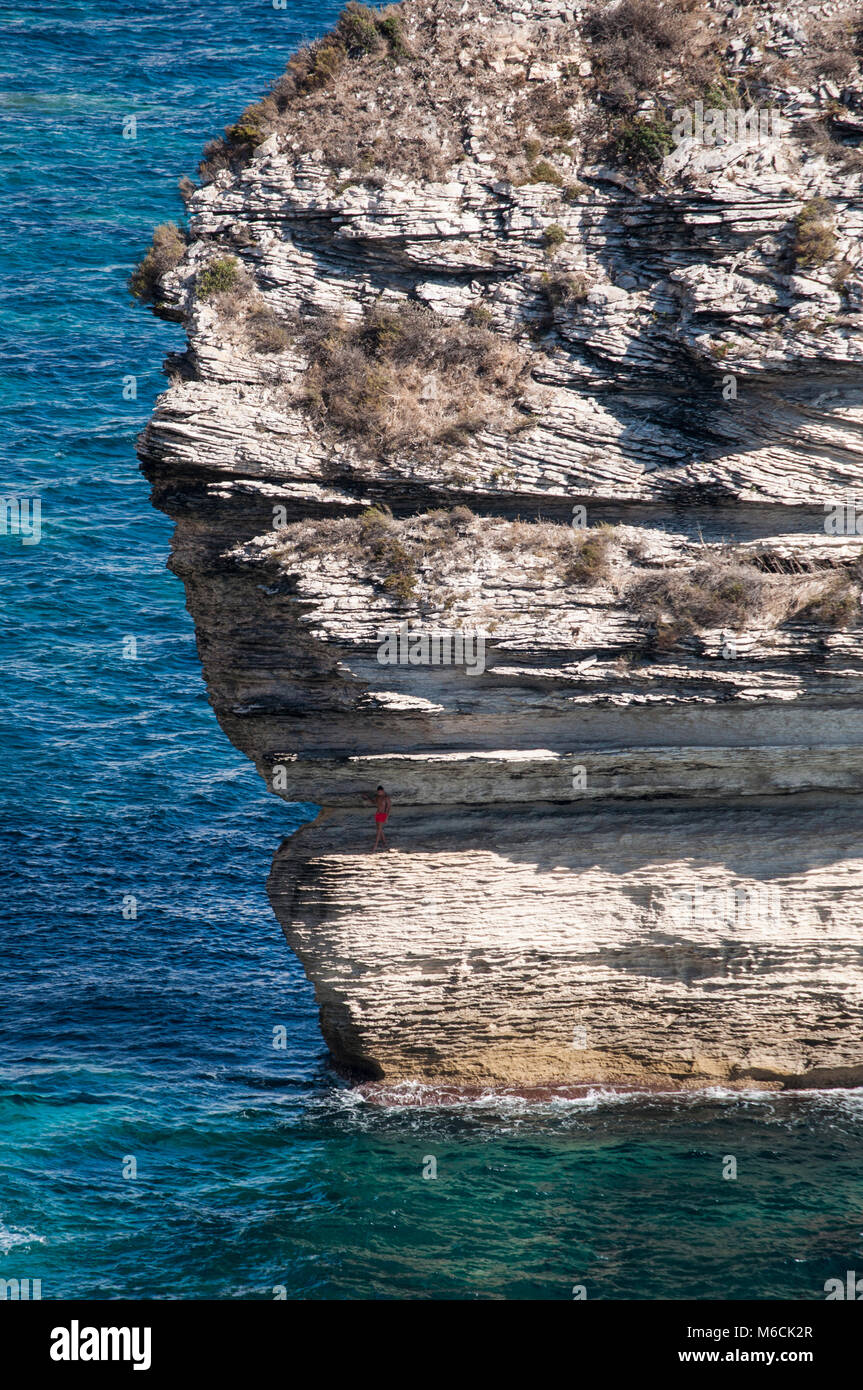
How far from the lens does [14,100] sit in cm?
6375

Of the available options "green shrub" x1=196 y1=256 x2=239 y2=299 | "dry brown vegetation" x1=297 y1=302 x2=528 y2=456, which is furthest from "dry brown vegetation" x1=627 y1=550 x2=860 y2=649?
"green shrub" x1=196 y1=256 x2=239 y2=299

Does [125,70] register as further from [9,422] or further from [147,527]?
[147,527]

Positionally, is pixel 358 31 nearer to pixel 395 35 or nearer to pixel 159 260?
pixel 395 35

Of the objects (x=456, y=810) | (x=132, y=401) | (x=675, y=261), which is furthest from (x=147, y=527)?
(x=675, y=261)
